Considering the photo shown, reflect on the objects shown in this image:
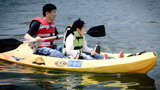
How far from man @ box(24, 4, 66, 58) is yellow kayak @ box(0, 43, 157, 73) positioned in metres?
0.17

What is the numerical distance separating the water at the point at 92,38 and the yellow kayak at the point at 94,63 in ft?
0.42

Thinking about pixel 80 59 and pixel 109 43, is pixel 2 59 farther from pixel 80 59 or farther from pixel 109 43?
pixel 109 43

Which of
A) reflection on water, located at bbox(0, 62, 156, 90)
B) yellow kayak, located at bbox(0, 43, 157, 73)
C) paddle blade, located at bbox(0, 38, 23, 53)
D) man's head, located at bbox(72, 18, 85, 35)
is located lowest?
reflection on water, located at bbox(0, 62, 156, 90)

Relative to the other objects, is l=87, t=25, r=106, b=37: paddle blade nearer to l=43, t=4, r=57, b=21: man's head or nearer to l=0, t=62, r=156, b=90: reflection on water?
l=43, t=4, r=57, b=21: man's head

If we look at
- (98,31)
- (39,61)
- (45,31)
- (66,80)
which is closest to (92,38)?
(98,31)

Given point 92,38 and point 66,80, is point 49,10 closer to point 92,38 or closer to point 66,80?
point 66,80

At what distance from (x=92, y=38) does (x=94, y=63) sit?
4573 millimetres

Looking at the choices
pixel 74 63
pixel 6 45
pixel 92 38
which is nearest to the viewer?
pixel 74 63

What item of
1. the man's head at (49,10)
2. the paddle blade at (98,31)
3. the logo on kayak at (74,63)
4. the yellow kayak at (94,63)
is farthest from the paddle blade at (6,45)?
the paddle blade at (98,31)

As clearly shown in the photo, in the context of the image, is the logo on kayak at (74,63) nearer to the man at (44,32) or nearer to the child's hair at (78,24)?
the man at (44,32)

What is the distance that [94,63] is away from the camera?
5.61m

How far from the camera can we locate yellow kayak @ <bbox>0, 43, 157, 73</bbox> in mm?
5294

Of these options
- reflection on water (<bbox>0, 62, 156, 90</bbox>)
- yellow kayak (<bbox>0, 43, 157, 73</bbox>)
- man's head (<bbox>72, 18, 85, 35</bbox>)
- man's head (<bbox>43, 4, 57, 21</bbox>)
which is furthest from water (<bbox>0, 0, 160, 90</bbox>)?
man's head (<bbox>43, 4, 57, 21</bbox>)

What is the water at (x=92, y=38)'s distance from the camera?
525 cm
